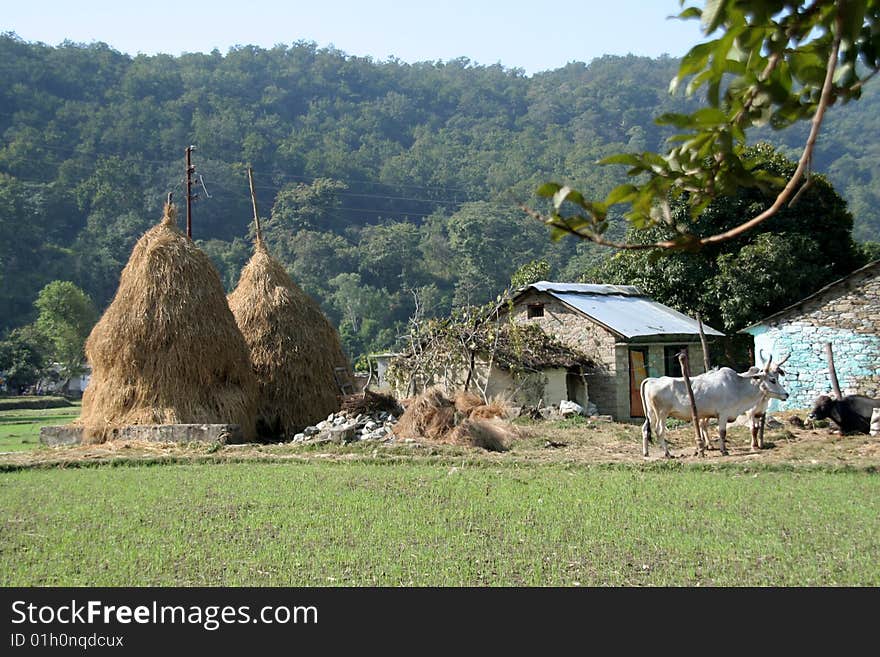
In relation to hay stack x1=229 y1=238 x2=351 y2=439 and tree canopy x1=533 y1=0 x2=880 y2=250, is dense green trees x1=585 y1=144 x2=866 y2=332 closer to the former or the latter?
hay stack x1=229 y1=238 x2=351 y2=439

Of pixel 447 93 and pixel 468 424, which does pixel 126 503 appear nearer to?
pixel 468 424

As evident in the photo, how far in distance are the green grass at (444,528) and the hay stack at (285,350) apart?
6.98 meters

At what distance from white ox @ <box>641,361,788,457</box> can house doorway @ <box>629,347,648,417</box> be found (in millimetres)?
7715

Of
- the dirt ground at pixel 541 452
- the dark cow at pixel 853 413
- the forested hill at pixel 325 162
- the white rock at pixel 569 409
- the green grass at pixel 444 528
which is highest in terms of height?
the forested hill at pixel 325 162

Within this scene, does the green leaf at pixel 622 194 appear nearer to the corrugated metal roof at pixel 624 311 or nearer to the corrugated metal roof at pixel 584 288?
the corrugated metal roof at pixel 624 311

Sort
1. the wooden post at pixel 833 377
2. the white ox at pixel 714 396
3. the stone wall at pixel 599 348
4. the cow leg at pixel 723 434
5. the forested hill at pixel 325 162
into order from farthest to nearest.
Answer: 1. the forested hill at pixel 325 162
2. the stone wall at pixel 599 348
3. the wooden post at pixel 833 377
4. the white ox at pixel 714 396
5. the cow leg at pixel 723 434

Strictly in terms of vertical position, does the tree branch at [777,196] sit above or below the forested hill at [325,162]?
below

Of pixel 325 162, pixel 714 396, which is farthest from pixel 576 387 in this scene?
pixel 325 162

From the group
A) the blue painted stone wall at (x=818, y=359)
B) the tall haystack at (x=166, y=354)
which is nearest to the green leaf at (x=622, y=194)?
Result: the tall haystack at (x=166, y=354)

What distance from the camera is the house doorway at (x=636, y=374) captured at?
24.0 metres

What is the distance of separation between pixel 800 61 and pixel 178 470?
1259cm

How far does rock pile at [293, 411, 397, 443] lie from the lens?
17500 millimetres

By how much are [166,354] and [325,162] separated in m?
72.6

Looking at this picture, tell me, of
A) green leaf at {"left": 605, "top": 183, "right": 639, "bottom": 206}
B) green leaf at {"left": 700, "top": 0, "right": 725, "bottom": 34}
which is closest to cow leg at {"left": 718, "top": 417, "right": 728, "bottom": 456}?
green leaf at {"left": 605, "top": 183, "right": 639, "bottom": 206}
